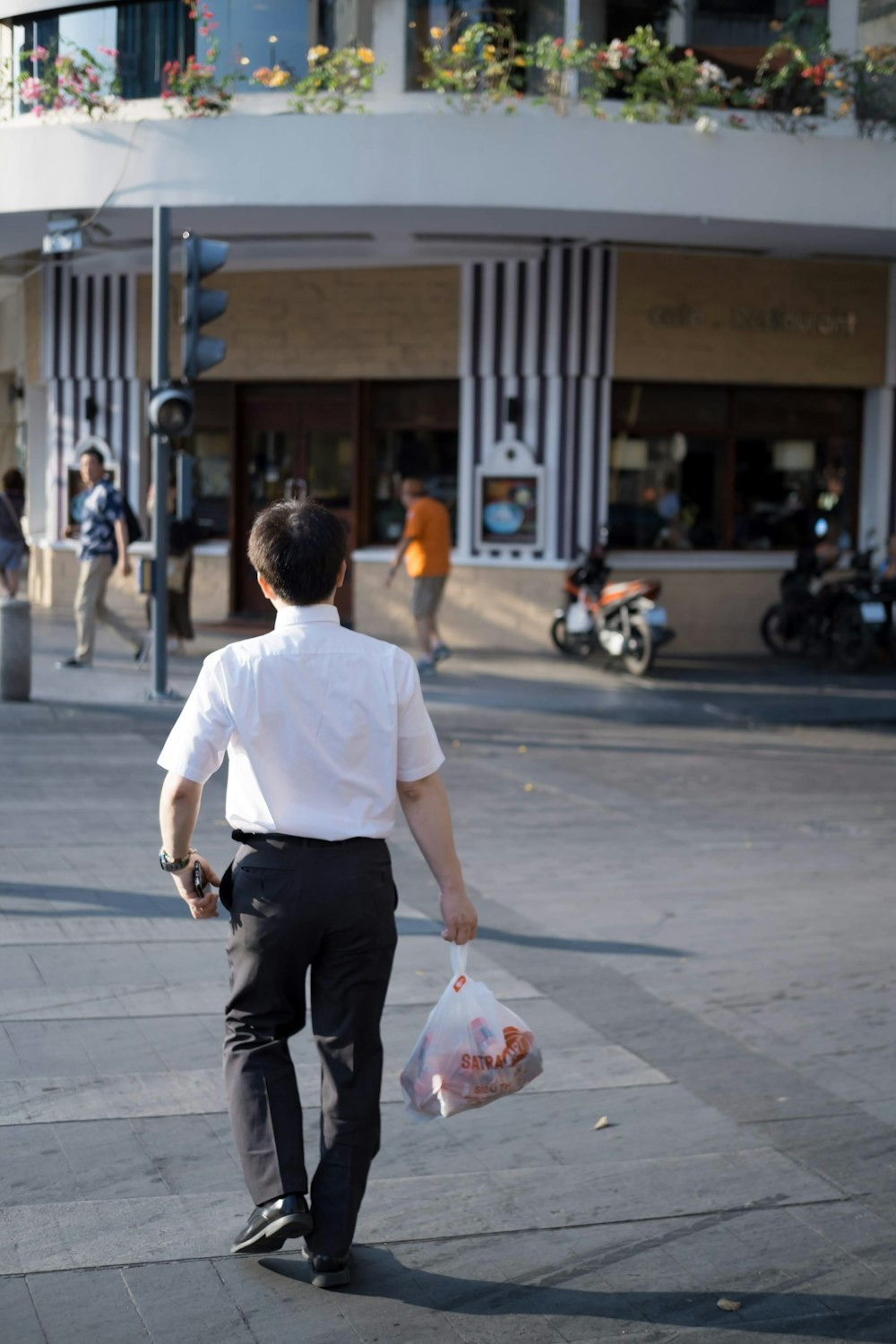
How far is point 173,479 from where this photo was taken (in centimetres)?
1964

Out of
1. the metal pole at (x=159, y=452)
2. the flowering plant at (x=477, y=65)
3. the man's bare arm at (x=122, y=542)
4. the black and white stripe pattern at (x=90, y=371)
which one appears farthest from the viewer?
the black and white stripe pattern at (x=90, y=371)

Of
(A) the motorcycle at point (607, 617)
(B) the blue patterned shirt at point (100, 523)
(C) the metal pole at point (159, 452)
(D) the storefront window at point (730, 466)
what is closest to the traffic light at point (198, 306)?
(C) the metal pole at point (159, 452)

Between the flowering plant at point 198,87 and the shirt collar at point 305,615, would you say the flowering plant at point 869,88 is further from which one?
the shirt collar at point 305,615

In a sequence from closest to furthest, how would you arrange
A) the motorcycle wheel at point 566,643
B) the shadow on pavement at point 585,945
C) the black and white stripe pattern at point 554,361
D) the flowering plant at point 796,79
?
the shadow on pavement at point 585,945 < the flowering plant at point 796,79 < the motorcycle wheel at point 566,643 < the black and white stripe pattern at point 554,361

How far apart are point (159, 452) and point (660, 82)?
5.94 metres

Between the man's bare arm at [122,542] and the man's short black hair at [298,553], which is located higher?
the man's short black hair at [298,553]

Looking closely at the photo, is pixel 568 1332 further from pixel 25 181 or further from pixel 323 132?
pixel 25 181

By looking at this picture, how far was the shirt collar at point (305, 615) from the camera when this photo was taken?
370cm

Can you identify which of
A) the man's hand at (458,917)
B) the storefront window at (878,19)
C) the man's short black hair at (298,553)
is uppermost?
the storefront window at (878,19)

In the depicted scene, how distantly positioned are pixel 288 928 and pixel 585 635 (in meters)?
13.3

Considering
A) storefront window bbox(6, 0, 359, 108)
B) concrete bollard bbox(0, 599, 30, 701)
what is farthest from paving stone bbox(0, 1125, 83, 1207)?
storefront window bbox(6, 0, 359, 108)

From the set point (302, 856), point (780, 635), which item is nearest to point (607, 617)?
point (780, 635)

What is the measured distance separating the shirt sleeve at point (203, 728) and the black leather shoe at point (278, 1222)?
0.97m

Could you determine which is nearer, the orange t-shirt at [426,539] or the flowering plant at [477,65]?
the flowering plant at [477,65]
